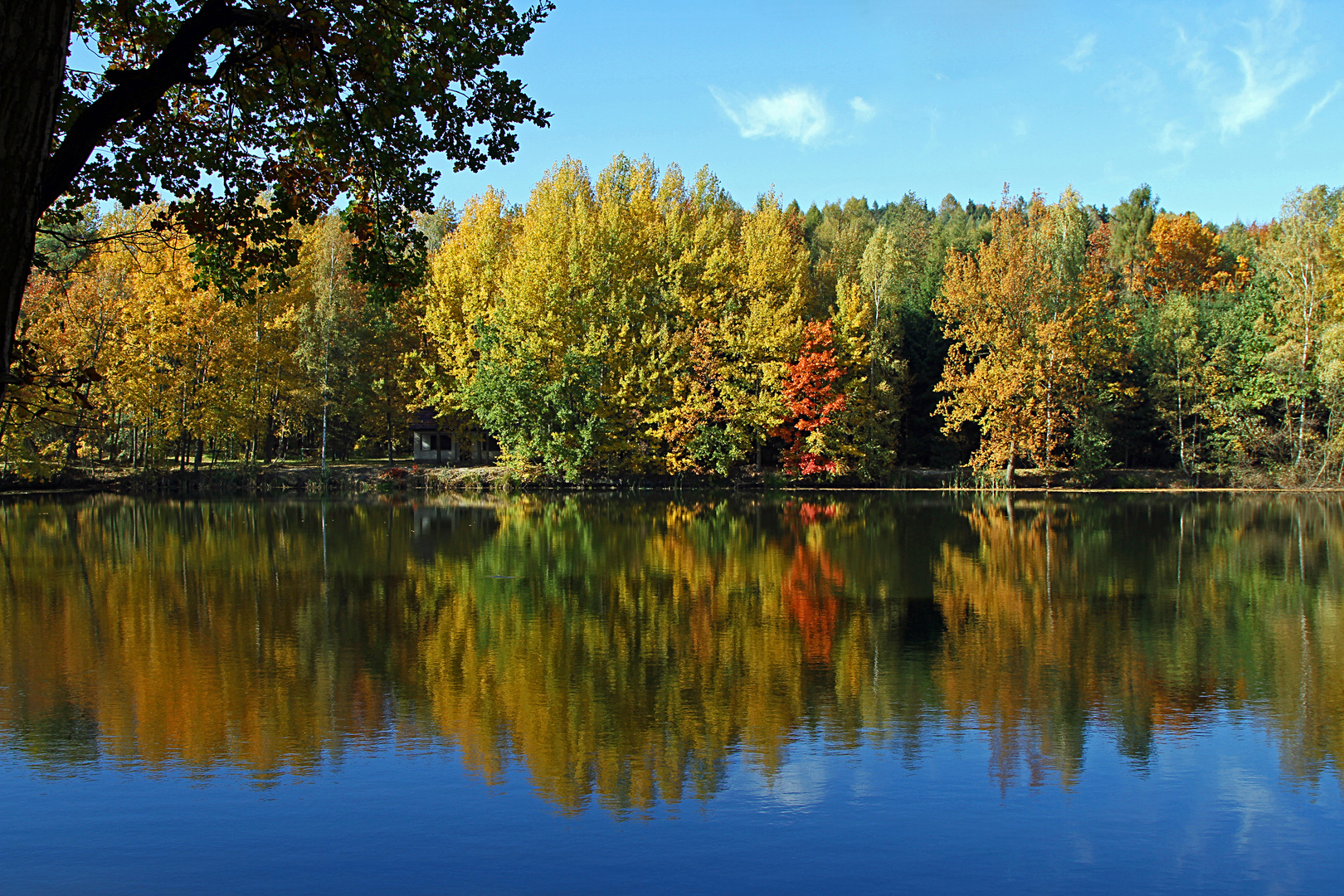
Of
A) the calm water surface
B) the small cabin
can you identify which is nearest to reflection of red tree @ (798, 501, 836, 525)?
the calm water surface

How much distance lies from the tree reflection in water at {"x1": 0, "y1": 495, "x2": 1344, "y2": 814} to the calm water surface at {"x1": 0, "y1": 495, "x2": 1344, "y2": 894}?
7 cm

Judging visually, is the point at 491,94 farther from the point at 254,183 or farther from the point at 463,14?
the point at 254,183

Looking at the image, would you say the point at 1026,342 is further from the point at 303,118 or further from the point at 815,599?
the point at 303,118

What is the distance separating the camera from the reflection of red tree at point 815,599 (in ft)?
45.5

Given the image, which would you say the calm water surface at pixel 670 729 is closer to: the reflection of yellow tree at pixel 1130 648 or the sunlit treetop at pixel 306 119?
the reflection of yellow tree at pixel 1130 648

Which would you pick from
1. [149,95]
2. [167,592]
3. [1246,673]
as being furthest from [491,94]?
[167,592]

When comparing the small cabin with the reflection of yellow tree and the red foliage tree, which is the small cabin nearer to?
the red foliage tree

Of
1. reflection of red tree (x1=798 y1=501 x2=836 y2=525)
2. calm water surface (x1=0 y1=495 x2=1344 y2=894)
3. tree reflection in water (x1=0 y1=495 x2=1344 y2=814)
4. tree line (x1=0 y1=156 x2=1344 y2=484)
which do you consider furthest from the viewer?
tree line (x1=0 y1=156 x2=1344 y2=484)

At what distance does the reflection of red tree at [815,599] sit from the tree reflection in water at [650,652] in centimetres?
9

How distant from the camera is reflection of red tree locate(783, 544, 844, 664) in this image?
45.5 ft

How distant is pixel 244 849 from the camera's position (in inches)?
288

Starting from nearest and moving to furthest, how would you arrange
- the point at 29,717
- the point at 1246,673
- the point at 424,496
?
the point at 29,717 < the point at 1246,673 < the point at 424,496

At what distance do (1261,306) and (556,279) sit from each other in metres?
37.1

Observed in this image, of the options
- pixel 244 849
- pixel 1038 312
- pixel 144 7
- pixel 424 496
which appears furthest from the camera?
pixel 1038 312
